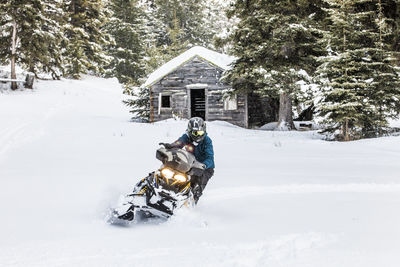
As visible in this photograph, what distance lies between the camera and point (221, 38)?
17734mm

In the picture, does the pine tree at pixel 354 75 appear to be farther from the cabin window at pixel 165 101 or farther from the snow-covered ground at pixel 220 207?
the cabin window at pixel 165 101

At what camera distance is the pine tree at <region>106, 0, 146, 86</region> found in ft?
121

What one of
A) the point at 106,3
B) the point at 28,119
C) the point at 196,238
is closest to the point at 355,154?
the point at 196,238

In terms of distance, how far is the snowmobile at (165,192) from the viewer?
4.36 metres

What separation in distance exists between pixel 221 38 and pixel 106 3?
22.2m

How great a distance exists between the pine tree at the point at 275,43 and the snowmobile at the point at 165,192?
12.1 metres

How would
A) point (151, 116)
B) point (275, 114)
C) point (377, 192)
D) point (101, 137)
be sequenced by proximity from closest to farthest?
point (377, 192)
point (101, 137)
point (151, 116)
point (275, 114)

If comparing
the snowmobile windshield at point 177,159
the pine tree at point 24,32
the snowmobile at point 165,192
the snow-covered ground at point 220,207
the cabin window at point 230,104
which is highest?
the pine tree at point 24,32

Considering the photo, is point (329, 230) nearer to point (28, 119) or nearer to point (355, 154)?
point (355, 154)

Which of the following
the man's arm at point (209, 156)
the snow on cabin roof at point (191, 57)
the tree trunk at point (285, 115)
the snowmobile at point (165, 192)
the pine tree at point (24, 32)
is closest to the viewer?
the snowmobile at point (165, 192)

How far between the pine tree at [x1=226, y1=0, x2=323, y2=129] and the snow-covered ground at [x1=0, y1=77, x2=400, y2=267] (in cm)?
530

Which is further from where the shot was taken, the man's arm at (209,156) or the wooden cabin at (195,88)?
the wooden cabin at (195,88)

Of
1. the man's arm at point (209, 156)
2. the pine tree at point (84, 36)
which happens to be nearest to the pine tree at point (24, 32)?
the pine tree at point (84, 36)

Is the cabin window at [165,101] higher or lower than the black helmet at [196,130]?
higher
